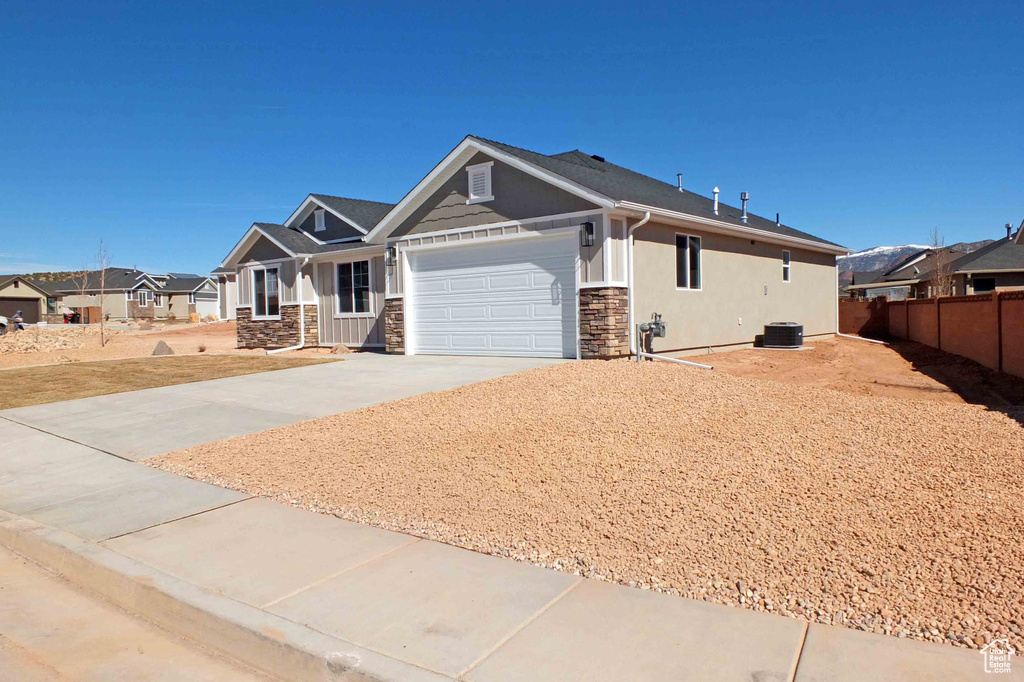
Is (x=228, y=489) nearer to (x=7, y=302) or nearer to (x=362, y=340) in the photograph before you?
(x=362, y=340)

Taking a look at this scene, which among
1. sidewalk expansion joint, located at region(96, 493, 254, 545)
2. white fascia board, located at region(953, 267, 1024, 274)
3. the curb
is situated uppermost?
white fascia board, located at region(953, 267, 1024, 274)

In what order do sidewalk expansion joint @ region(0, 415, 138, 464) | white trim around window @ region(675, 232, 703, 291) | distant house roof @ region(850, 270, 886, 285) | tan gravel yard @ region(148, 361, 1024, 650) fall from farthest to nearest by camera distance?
1. distant house roof @ region(850, 270, 886, 285)
2. white trim around window @ region(675, 232, 703, 291)
3. sidewalk expansion joint @ region(0, 415, 138, 464)
4. tan gravel yard @ region(148, 361, 1024, 650)

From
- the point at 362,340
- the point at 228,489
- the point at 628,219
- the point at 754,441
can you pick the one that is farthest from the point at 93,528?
the point at 362,340

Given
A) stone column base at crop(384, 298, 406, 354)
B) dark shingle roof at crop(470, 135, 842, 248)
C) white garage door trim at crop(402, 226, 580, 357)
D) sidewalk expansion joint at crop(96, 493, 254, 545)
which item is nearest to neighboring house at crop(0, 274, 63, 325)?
stone column base at crop(384, 298, 406, 354)

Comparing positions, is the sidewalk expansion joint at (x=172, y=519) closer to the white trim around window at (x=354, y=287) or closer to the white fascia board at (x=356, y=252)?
the white fascia board at (x=356, y=252)

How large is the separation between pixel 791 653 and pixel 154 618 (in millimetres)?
3690

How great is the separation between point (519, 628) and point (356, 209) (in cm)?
2047

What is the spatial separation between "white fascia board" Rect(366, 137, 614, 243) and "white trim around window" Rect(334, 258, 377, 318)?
2255 mm

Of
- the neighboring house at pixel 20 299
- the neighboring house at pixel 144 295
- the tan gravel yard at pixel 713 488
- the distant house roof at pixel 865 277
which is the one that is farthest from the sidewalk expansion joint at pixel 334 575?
the neighboring house at pixel 144 295

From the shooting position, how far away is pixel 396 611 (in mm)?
3910

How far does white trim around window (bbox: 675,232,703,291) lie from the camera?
15.0m

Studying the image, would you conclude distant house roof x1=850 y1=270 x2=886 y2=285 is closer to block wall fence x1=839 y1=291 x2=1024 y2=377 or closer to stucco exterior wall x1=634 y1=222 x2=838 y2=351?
block wall fence x1=839 y1=291 x2=1024 y2=377

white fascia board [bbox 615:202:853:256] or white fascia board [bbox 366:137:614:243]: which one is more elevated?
white fascia board [bbox 366:137:614:243]

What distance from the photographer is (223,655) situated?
12.5ft
